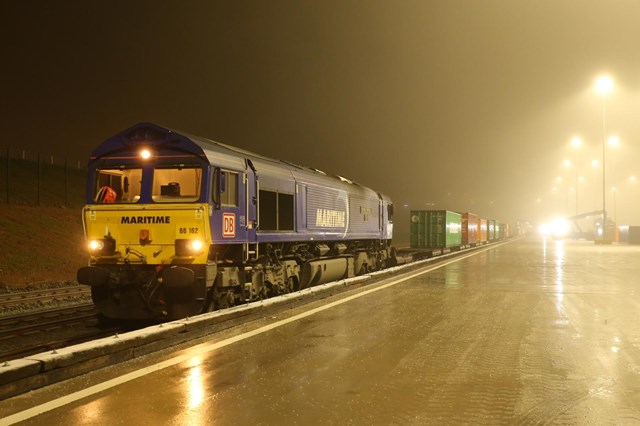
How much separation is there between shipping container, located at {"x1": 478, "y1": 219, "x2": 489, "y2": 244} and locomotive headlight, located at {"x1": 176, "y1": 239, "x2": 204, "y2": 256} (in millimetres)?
51997

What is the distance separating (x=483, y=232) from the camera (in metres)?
63.7

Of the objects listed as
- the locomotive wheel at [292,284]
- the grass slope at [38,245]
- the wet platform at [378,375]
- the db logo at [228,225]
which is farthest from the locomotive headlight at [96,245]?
the grass slope at [38,245]

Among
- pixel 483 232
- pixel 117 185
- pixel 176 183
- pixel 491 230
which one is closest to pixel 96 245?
pixel 117 185

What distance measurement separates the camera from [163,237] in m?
10.6

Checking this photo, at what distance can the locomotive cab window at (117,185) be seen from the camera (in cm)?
1115

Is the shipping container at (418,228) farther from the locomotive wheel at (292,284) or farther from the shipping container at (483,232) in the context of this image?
the locomotive wheel at (292,284)

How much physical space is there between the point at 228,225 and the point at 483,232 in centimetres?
5602

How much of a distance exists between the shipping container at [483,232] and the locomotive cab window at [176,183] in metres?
51.6

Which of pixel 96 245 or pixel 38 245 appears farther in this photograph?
pixel 38 245

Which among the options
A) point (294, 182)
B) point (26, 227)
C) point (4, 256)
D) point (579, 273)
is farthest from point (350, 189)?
point (26, 227)

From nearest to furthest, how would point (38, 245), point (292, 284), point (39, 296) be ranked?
1. point (292, 284)
2. point (39, 296)
3. point (38, 245)

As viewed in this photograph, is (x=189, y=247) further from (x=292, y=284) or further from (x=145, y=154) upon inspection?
(x=292, y=284)

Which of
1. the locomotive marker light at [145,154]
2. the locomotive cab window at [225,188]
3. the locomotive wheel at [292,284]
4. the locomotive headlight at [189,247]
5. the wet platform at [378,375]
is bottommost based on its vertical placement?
the wet platform at [378,375]

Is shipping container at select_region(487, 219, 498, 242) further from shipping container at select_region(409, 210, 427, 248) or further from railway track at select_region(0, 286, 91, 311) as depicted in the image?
railway track at select_region(0, 286, 91, 311)
